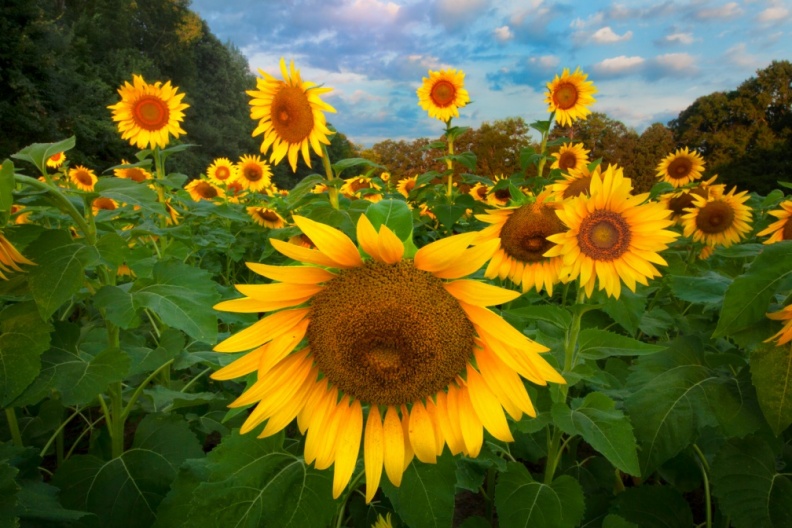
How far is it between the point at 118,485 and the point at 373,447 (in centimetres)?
107

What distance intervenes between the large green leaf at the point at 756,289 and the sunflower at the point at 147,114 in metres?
5.02

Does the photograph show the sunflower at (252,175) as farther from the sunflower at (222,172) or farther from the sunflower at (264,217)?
the sunflower at (264,217)

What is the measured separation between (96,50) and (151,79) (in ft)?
17.6

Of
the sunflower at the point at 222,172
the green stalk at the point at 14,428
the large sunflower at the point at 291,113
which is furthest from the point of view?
the sunflower at the point at 222,172

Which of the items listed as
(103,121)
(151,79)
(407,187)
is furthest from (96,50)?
(407,187)

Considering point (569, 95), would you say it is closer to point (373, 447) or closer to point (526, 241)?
point (526, 241)

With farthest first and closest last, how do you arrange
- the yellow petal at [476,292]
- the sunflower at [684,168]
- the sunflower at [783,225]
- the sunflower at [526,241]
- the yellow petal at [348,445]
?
the sunflower at [684,168], the sunflower at [783,225], the sunflower at [526,241], the yellow petal at [348,445], the yellow petal at [476,292]

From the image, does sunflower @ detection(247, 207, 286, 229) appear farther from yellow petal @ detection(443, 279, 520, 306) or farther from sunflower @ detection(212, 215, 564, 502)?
yellow petal @ detection(443, 279, 520, 306)

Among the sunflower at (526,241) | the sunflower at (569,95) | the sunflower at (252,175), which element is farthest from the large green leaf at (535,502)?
the sunflower at (252,175)

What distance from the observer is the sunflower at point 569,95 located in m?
5.88

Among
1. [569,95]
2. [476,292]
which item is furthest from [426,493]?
[569,95]

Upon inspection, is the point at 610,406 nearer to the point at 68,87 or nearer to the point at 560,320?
the point at 560,320

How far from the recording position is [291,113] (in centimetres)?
305

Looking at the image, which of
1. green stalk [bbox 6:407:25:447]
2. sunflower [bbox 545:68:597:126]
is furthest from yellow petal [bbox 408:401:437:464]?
sunflower [bbox 545:68:597:126]
